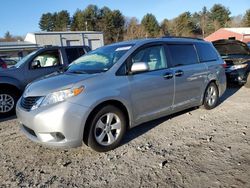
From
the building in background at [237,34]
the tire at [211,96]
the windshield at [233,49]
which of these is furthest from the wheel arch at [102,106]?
the building in background at [237,34]

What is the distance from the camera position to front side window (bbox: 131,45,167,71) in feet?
15.7

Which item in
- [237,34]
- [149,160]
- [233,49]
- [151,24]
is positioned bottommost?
[149,160]

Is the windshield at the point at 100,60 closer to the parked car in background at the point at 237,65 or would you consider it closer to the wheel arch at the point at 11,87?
the wheel arch at the point at 11,87

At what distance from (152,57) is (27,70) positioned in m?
3.75

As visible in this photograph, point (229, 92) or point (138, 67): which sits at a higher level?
point (138, 67)

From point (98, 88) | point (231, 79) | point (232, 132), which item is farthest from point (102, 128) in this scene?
point (231, 79)

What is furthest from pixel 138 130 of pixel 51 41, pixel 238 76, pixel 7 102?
pixel 51 41

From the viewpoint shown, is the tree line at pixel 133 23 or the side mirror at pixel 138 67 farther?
the tree line at pixel 133 23

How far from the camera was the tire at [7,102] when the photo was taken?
6.74m

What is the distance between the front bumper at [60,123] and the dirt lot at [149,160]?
0.34m

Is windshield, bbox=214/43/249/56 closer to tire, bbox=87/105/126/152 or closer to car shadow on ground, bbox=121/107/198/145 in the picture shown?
car shadow on ground, bbox=121/107/198/145

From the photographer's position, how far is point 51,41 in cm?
4084

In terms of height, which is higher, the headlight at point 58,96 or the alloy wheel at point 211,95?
the headlight at point 58,96

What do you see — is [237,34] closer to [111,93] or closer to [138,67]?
[138,67]
